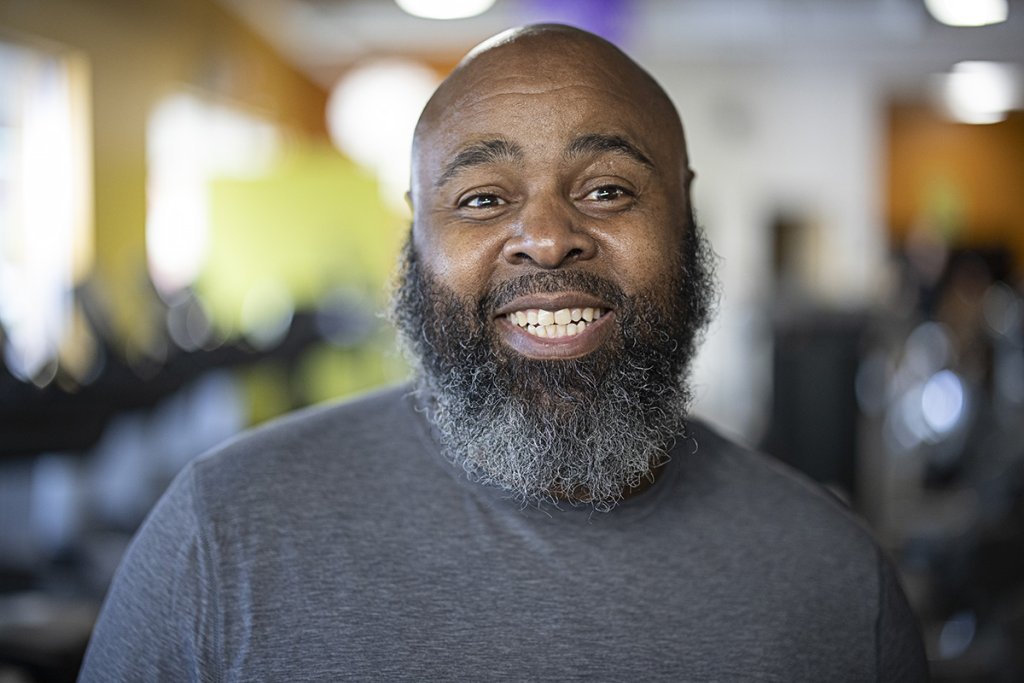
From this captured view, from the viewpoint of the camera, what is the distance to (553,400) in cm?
113

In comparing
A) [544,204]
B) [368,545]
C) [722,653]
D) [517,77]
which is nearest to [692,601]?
[722,653]

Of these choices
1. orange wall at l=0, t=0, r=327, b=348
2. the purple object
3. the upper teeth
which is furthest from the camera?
orange wall at l=0, t=0, r=327, b=348

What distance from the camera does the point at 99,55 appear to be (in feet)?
19.7

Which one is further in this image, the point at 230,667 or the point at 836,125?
the point at 836,125

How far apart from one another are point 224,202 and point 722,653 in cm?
717

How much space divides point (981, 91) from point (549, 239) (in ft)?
39.6

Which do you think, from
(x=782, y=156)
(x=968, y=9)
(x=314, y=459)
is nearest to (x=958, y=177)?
(x=782, y=156)

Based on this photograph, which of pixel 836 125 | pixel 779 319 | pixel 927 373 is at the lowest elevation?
pixel 927 373

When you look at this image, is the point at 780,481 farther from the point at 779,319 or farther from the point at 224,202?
the point at 224,202

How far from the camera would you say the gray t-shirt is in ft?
3.35

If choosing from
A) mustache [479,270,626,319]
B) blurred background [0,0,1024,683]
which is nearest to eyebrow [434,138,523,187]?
mustache [479,270,626,319]

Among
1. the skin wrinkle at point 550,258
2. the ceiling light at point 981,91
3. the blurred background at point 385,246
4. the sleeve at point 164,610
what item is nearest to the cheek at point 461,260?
the skin wrinkle at point 550,258

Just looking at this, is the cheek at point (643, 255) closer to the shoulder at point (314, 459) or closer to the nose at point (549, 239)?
the nose at point (549, 239)

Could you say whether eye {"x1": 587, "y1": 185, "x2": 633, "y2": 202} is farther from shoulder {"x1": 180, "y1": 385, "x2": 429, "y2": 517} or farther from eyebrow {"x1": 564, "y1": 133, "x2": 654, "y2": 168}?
shoulder {"x1": 180, "y1": 385, "x2": 429, "y2": 517}
